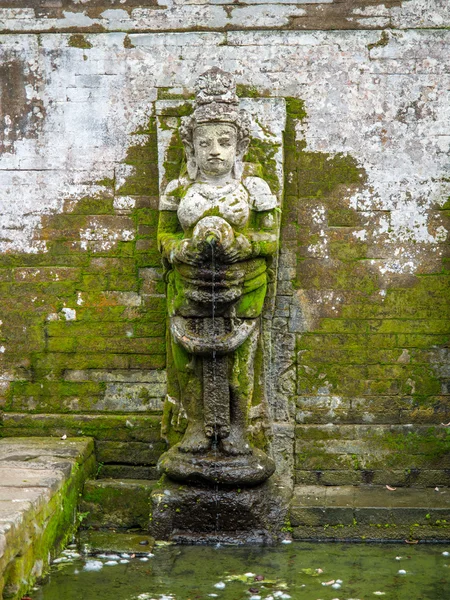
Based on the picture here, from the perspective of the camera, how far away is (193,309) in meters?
6.09

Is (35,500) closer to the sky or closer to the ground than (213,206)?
closer to the ground

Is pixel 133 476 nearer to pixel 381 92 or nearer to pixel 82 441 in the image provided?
pixel 82 441

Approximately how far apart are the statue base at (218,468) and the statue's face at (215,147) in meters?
1.90

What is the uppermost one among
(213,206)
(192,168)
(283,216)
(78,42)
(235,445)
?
(78,42)

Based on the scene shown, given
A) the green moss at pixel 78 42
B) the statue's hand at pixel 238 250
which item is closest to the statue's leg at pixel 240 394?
the statue's hand at pixel 238 250

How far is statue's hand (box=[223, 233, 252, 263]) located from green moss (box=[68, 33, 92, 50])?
2.03m

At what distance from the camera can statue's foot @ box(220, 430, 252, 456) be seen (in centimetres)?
612

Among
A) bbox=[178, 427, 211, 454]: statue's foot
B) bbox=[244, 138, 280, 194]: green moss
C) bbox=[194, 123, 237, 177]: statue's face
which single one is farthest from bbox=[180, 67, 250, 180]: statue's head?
bbox=[178, 427, 211, 454]: statue's foot

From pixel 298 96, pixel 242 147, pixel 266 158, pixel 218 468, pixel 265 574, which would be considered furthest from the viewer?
pixel 298 96

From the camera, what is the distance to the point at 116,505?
6.50 m

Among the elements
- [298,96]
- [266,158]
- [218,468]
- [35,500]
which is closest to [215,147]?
[266,158]

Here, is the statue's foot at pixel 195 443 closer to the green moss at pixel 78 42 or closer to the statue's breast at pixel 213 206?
the statue's breast at pixel 213 206

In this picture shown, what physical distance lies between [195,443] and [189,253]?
1277mm

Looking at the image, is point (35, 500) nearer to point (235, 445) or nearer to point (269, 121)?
point (235, 445)
